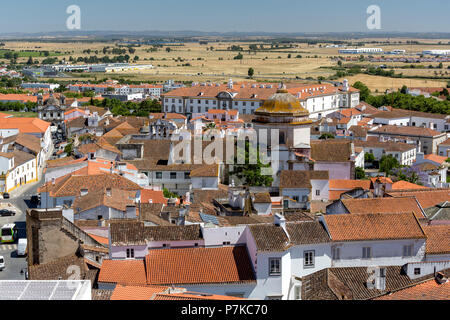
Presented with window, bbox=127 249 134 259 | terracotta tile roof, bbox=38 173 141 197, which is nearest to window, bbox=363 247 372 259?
window, bbox=127 249 134 259

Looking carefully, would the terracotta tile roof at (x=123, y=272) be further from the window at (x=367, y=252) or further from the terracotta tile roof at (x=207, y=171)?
the terracotta tile roof at (x=207, y=171)

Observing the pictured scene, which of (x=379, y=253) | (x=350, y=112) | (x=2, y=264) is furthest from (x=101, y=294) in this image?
(x=350, y=112)

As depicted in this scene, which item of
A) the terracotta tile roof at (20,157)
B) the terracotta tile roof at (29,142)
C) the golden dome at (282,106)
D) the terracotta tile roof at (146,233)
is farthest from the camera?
the terracotta tile roof at (29,142)

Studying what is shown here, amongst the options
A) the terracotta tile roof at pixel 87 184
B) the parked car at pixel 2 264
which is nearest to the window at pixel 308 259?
the parked car at pixel 2 264

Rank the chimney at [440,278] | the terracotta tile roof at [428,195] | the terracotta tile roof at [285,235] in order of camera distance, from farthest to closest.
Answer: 1. the terracotta tile roof at [428,195]
2. the terracotta tile roof at [285,235]
3. the chimney at [440,278]

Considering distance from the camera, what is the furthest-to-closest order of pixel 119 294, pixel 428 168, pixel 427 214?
pixel 428 168, pixel 427 214, pixel 119 294

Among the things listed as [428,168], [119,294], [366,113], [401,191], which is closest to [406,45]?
[366,113]
